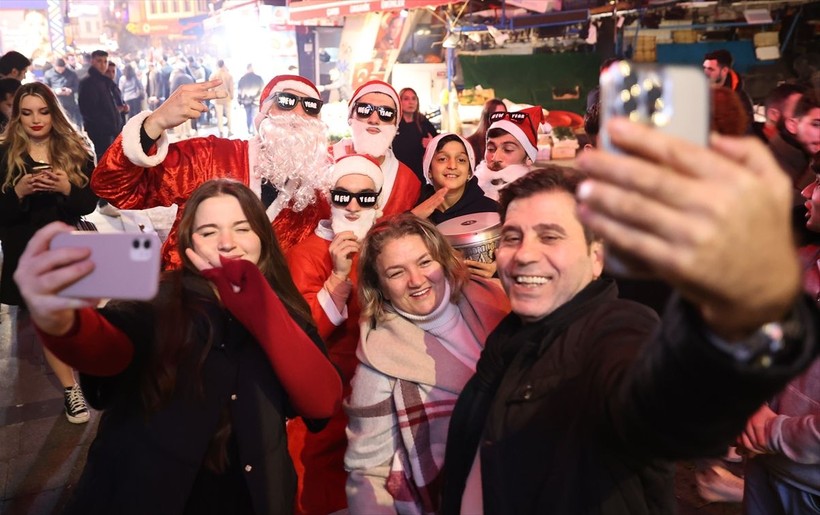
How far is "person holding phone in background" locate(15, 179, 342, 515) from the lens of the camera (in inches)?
71.2

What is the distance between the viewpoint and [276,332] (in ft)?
6.05

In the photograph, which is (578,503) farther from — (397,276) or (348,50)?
(348,50)

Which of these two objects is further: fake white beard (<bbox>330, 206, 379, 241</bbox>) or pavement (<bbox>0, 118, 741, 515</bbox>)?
pavement (<bbox>0, 118, 741, 515</bbox>)

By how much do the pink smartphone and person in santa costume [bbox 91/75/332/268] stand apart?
7.42ft

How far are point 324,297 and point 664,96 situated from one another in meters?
2.18

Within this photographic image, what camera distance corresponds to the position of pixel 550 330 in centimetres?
162

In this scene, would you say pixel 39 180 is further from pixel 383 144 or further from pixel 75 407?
pixel 383 144

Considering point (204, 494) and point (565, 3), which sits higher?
point (565, 3)

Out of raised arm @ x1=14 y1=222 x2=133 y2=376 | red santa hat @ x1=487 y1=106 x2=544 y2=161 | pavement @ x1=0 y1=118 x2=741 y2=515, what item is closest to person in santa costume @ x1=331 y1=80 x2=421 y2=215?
red santa hat @ x1=487 y1=106 x2=544 y2=161

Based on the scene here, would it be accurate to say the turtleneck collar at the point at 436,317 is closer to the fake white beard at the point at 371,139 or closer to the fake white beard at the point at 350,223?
the fake white beard at the point at 350,223

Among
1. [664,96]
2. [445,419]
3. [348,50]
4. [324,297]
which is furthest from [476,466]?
[348,50]

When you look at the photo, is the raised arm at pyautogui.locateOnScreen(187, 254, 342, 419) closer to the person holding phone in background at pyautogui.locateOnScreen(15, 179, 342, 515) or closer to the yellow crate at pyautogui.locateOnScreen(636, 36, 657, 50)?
the person holding phone in background at pyautogui.locateOnScreen(15, 179, 342, 515)

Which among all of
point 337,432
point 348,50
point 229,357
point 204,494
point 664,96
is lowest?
point 337,432

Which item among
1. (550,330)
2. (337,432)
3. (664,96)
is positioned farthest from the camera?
(337,432)
